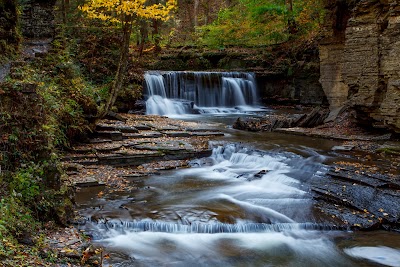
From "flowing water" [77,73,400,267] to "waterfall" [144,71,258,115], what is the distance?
9.49m

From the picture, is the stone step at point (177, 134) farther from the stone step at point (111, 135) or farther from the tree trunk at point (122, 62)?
the tree trunk at point (122, 62)

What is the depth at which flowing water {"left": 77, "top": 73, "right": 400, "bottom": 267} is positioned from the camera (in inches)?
224

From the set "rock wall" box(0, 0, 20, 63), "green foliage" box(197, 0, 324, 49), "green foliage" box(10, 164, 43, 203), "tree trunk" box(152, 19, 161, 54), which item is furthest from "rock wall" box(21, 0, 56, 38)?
"green foliage" box(197, 0, 324, 49)

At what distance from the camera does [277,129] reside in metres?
13.8

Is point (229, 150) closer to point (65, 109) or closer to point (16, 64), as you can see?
point (65, 109)

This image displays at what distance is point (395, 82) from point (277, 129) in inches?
169

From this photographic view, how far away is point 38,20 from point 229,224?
11830 millimetres

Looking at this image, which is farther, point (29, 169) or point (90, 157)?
point (90, 157)

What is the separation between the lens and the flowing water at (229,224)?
5695mm

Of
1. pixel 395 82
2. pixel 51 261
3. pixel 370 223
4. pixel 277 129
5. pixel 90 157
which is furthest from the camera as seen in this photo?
pixel 277 129

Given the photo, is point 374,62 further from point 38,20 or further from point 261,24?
point 261,24

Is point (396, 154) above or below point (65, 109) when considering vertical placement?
below

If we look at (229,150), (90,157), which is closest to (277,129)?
(229,150)

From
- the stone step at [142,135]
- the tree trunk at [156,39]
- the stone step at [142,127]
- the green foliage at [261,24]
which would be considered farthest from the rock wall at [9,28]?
the green foliage at [261,24]
